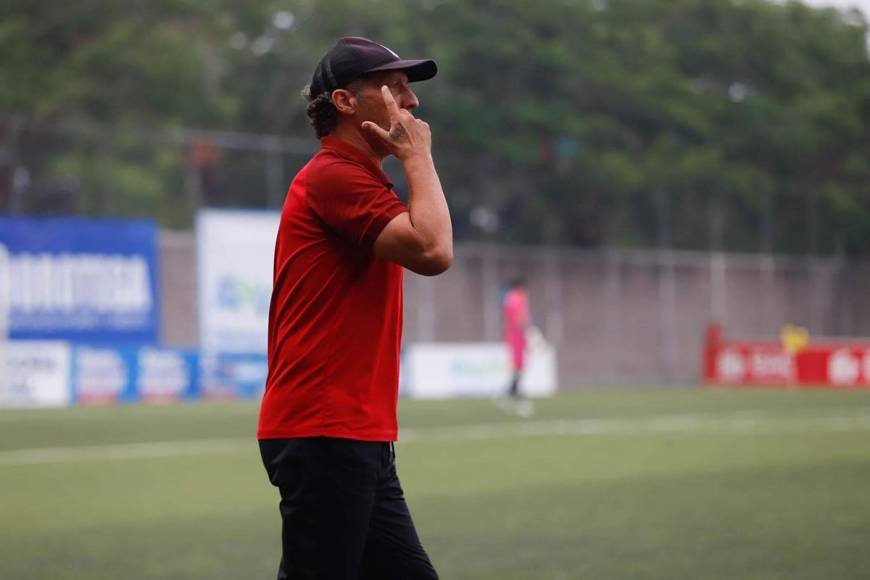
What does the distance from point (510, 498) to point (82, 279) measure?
2189 centimetres

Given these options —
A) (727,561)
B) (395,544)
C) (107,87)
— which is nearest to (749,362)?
(107,87)

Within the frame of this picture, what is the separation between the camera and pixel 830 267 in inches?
2071

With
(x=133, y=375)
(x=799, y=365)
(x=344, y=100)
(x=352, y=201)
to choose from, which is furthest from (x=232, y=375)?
(x=352, y=201)

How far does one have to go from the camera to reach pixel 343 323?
15.8 ft

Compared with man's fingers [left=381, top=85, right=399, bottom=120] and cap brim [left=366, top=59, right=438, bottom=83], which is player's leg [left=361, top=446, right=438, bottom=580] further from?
cap brim [left=366, top=59, right=438, bottom=83]

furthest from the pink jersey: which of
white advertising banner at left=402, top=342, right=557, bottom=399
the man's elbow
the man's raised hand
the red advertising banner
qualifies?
the man's elbow

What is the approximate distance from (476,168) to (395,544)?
38418 mm

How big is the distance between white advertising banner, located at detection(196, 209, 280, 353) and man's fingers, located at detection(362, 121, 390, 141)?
29889 millimetres

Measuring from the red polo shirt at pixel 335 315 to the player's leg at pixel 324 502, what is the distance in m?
0.05

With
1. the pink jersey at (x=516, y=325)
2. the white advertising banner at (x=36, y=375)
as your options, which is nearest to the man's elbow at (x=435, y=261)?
the pink jersey at (x=516, y=325)

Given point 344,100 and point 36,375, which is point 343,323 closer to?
point 344,100

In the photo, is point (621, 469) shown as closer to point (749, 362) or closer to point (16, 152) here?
point (16, 152)

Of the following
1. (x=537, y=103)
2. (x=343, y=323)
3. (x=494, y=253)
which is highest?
(x=537, y=103)

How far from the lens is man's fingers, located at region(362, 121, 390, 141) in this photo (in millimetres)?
4879
